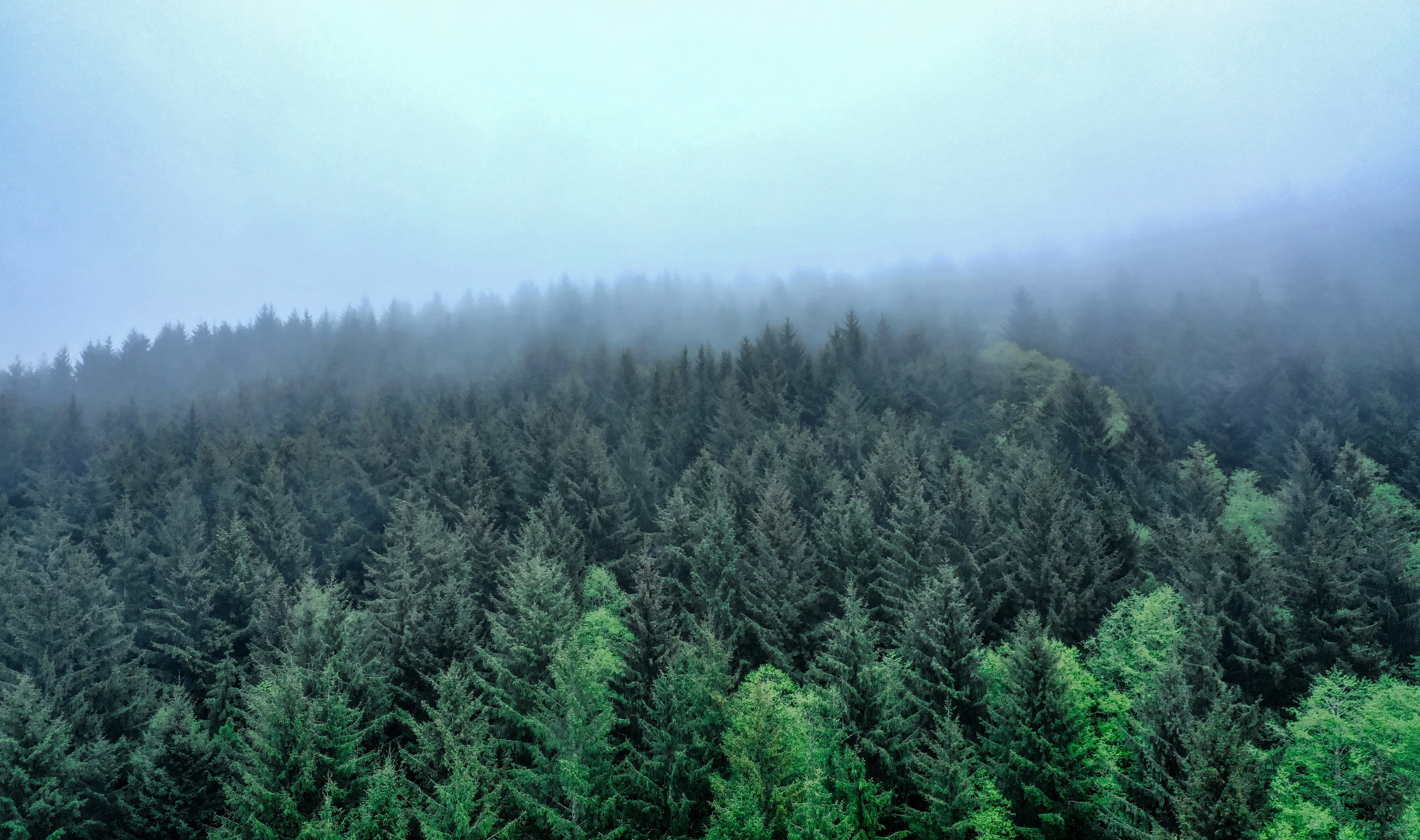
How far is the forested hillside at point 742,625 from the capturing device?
27.5 meters

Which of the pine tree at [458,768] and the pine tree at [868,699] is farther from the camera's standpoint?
the pine tree at [868,699]

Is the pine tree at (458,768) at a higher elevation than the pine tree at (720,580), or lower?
lower

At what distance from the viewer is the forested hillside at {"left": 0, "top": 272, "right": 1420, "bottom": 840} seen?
2750 centimetres

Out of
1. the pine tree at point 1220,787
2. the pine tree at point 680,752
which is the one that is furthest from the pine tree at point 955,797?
the pine tree at point 680,752

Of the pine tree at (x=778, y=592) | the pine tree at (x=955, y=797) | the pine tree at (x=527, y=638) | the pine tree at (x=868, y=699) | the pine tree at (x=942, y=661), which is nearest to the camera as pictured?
the pine tree at (x=955, y=797)

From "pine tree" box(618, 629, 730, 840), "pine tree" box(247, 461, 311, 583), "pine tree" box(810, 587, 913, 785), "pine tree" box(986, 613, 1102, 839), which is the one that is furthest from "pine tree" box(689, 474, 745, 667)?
"pine tree" box(247, 461, 311, 583)

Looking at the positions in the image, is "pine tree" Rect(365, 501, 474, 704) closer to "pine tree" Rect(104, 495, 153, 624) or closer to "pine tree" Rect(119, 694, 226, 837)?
"pine tree" Rect(119, 694, 226, 837)

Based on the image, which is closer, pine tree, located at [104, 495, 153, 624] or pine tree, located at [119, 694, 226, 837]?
pine tree, located at [119, 694, 226, 837]

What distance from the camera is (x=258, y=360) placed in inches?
5807

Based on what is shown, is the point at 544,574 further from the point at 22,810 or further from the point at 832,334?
the point at 832,334

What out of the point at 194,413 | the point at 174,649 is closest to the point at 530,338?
the point at 194,413

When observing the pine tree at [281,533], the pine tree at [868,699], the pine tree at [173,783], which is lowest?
the pine tree at [173,783]

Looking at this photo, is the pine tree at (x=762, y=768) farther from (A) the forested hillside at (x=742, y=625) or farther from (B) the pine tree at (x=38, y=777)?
(B) the pine tree at (x=38, y=777)

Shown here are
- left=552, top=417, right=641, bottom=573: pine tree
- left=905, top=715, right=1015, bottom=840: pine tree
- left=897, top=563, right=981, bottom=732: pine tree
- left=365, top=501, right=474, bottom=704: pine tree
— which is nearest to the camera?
left=905, top=715, right=1015, bottom=840: pine tree
